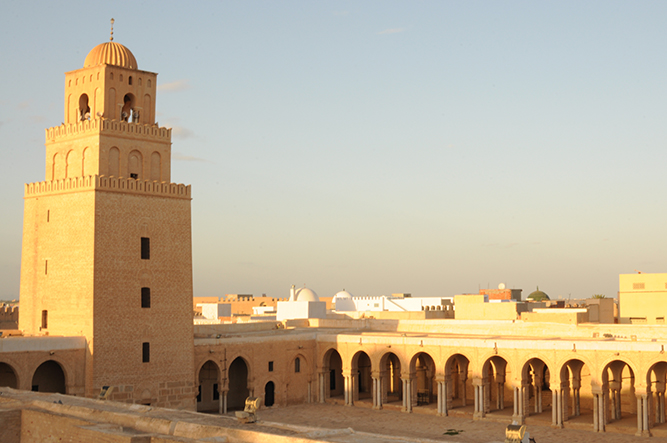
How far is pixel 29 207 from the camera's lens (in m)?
36.2

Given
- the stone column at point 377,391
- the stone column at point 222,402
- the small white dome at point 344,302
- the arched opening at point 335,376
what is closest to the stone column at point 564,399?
the stone column at point 377,391

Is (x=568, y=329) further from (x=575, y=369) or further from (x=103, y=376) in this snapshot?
(x=103, y=376)

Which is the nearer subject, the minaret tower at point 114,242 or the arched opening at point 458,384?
the minaret tower at point 114,242

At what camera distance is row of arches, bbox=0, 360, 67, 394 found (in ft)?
107

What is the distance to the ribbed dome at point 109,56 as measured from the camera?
119ft

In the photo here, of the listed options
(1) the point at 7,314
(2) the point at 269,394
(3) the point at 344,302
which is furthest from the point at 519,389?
(3) the point at 344,302

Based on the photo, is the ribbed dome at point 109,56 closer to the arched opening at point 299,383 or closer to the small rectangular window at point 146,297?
the small rectangular window at point 146,297

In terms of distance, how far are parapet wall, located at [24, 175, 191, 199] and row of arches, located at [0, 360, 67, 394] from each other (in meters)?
7.42

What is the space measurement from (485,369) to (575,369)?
13.7 ft

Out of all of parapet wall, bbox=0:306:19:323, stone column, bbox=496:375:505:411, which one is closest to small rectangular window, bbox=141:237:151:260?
stone column, bbox=496:375:505:411

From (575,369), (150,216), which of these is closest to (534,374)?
(575,369)

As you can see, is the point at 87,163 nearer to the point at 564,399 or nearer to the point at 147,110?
the point at 147,110

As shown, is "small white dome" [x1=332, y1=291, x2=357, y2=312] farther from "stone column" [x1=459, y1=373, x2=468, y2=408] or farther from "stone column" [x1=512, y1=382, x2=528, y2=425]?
"stone column" [x1=512, y1=382, x2=528, y2=425]

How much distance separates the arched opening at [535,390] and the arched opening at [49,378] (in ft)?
65.6
